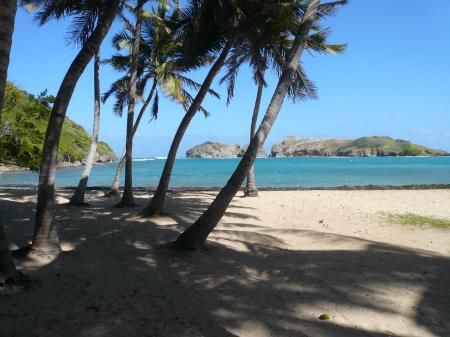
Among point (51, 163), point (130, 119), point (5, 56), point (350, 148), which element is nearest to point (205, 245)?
point (51, 163)

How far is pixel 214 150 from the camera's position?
16588 cm

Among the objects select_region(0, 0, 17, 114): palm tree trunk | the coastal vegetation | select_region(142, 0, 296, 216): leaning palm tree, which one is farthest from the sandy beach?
select_region(0, 0, 17, 114): palm tree trunk

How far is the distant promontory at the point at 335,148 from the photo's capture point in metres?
148

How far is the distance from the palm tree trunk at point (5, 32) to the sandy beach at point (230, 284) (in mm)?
Result: 2356

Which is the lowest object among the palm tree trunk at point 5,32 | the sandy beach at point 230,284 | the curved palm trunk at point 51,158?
the sandy beach at point 230,284

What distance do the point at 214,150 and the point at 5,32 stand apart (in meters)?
162

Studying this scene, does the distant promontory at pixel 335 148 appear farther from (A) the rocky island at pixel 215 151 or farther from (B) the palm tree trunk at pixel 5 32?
(B) the palm tree trunk at pixel 5 32

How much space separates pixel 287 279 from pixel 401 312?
1543 millimetres

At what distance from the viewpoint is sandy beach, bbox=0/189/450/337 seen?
3908 millimetres

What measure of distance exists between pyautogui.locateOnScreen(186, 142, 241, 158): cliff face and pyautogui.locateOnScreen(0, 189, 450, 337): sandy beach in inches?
5949

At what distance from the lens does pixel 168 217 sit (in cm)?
1067

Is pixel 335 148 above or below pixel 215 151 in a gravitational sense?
above

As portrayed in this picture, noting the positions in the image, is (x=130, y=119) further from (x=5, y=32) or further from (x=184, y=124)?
(x=5, y=32)

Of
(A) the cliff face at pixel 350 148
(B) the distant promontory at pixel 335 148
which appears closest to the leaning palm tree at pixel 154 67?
(B) the distant promontory at pixel 335 148
